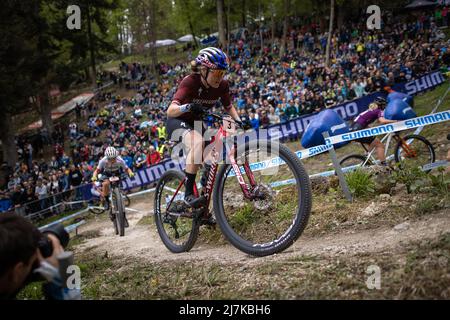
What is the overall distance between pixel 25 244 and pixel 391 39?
26.7m

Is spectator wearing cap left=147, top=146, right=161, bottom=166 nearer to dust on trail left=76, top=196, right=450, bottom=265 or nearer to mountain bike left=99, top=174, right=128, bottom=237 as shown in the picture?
mountain bike left=99, top=174, right=128, bottom=237

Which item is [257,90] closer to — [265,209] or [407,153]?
[407,153]

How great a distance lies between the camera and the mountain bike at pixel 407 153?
954cm

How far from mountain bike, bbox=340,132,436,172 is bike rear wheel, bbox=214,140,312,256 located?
3.92 meters

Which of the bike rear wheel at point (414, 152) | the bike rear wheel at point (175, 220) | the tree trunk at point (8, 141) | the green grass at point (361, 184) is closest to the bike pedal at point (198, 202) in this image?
the bike rear wheel at point (175, 220)

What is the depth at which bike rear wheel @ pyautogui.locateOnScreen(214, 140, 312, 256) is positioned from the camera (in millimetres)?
4250

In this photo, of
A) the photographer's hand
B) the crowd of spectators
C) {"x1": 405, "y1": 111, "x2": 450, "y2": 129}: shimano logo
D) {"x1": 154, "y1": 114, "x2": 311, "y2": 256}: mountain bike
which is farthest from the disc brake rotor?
the crowd of spectators

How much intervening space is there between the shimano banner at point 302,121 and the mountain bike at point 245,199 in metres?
10.9

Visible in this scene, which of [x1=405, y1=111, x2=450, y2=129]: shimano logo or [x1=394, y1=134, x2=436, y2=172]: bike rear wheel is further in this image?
[x1=394, y1=134, x2=436, y2=172]: bike rear wheel

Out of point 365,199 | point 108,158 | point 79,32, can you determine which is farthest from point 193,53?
point 365,199

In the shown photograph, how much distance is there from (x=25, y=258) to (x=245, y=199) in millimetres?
3002

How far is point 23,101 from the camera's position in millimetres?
26000
